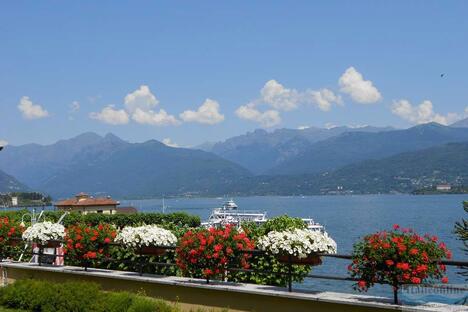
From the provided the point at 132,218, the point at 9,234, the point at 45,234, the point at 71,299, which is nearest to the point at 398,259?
the point at 71,299

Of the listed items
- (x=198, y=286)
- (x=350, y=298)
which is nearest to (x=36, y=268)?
(x=198, y=286)

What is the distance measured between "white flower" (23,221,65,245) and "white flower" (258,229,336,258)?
649 cm

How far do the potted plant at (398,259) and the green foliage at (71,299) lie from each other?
3.24 metres

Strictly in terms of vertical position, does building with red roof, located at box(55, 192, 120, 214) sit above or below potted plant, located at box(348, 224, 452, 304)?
above

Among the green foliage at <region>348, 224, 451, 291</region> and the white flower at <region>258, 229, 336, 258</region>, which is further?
the white flower at <region>258, 229, 336, 258</region>

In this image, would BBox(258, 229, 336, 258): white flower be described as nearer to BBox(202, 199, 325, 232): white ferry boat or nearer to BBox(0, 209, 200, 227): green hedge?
BBox(0, 209, 200, 227): green hedge

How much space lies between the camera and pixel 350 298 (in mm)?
8969

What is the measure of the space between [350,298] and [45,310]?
561 cm

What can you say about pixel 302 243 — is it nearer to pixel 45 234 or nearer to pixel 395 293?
pixel 395 293

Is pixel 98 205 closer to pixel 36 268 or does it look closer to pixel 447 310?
pixel 36 268

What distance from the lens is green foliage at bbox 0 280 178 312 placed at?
10.2m

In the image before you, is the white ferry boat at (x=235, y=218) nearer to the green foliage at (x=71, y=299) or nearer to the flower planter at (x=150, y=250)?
the flower planter at (x=150, y=250)

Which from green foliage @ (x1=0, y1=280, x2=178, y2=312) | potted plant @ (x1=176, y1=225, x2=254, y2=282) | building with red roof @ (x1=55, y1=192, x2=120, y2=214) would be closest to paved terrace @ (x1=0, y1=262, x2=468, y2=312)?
potted plant @ (x1=176, y1=225, x2=254, y2=282)

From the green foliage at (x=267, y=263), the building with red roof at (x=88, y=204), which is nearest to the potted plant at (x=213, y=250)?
the green foliage at (x=267, y=263)
